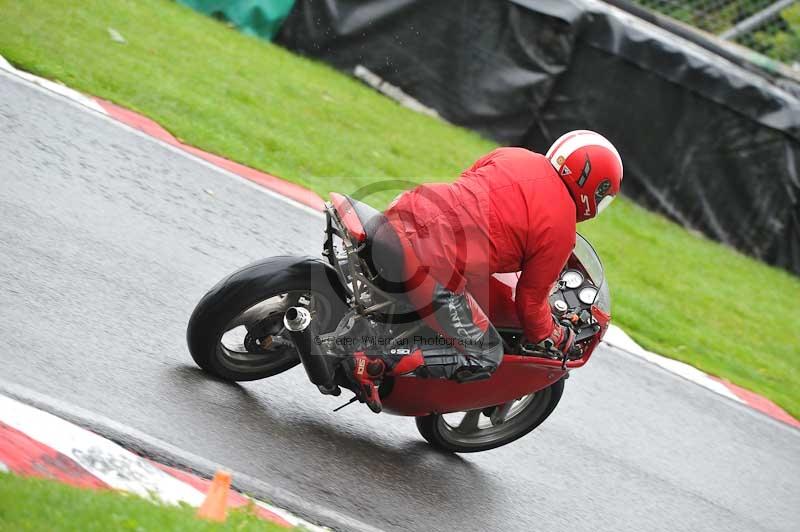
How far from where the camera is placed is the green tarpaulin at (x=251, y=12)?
13758 mm

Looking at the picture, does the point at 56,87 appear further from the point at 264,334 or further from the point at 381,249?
the point at 381,249

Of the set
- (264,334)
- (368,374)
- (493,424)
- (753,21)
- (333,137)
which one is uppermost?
(753,21)

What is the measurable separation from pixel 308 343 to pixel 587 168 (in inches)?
60.9

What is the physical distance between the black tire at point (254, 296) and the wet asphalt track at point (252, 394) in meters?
0.22

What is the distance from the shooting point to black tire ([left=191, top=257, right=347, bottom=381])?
15.8ft

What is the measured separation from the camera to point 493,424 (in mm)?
5668

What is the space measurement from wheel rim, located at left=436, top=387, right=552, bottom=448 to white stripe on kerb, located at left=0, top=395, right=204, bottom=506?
1.82 metres

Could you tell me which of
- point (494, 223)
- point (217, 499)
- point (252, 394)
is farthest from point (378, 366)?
point (217, 499)

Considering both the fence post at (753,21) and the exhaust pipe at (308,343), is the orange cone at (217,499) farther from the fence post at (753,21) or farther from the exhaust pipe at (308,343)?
→ the fence post at (753,21)

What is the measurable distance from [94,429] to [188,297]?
1833 millimetres

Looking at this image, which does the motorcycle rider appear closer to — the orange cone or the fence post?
the orange cone

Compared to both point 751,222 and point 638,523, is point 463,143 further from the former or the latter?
point 638,523

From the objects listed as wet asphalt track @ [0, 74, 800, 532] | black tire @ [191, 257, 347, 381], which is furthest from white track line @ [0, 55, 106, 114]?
black tire @ [191, 257, 347, 381]

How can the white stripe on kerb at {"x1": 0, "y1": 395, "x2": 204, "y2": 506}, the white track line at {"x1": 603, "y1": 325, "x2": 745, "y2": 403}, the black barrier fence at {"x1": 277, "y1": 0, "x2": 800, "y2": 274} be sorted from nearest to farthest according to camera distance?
the white stripe on kerb at {"x1": 0, "y1": 395, "x2": 204, "y2": 506}
the white track line at {"x1": 603, "y1": 325, "x2": 745, "y2": 403}
the black barrier fence at {"x1": 277, "y1": 0, "x2": 800, "y2": 274}
